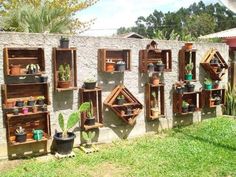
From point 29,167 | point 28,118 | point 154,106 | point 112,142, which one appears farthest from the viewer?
point 154,106

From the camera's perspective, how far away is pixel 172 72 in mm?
7828

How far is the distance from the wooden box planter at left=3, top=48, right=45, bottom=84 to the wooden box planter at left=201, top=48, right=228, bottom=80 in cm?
454

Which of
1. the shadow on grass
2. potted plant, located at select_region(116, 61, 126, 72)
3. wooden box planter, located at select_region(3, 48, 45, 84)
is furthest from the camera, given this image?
potted plant, located at select_region(116, 61, 126, 72)

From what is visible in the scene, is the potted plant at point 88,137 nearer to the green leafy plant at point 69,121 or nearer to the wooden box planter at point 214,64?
the green leafy plant at point 69,121

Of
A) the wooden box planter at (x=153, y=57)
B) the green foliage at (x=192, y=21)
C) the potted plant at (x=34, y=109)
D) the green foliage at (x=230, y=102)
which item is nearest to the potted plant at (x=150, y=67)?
the wooden box planter at (x=153, y=57)

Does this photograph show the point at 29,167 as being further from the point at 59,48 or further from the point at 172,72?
the point at 172,72

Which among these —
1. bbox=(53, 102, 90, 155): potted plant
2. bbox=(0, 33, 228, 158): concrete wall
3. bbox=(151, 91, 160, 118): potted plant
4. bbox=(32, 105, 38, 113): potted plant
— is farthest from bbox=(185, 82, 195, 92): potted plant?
bbox=(32, 105, 38, 113): potted plant

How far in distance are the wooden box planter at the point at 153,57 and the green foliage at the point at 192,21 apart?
23462 millimetres

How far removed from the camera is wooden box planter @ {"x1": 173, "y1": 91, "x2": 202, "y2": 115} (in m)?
7.81

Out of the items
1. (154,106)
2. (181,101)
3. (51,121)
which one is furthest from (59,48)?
(181,101)

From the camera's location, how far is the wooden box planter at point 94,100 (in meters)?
6.35

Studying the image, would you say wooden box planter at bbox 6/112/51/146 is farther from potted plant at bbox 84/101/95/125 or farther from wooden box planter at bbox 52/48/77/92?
potted plant at bbox 84/101/95/125

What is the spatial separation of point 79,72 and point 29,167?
6.93ft

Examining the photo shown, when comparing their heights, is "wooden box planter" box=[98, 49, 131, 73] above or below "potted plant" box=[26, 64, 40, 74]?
above
